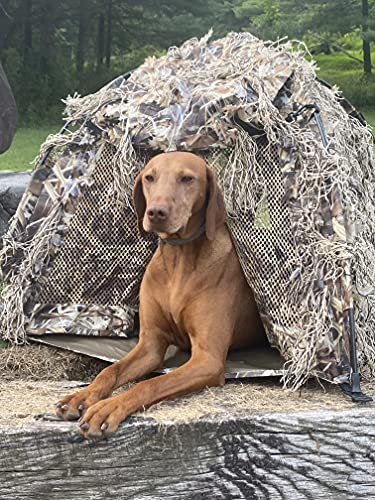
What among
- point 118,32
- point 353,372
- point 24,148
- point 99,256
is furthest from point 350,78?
point 353,372

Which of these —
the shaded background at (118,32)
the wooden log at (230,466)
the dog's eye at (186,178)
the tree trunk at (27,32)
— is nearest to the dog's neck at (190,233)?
the dog's eye at (186,178)

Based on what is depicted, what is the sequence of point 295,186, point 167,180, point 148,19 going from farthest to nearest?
point 148,19
point 295,186
point 167,180

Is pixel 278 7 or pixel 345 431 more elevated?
pixel 278 7

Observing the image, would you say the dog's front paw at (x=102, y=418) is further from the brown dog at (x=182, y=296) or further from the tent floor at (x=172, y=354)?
the tent floor at (x=172, y=354)

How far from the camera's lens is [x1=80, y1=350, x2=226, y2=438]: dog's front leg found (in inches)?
108

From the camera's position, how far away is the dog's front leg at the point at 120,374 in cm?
285

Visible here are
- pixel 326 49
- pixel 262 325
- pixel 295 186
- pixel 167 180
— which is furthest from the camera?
pixel 326 49

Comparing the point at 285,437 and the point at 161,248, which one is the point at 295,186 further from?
the point at 285,437

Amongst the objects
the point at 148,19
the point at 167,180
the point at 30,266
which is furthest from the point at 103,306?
the point at 148,19

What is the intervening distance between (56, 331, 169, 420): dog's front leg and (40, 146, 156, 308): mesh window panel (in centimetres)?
62

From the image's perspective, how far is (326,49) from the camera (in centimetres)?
2330

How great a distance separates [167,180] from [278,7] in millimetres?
18331

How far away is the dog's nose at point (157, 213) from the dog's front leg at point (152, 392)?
55 centimetres

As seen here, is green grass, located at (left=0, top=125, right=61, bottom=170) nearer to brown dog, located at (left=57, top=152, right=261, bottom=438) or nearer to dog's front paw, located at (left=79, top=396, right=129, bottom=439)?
brown dog, located at (left=57, top=152, right=261, bottom=438)
